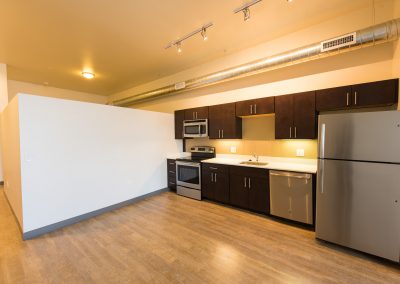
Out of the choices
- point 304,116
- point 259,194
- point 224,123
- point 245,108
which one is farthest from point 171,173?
point 304,116

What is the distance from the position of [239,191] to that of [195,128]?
183 cm

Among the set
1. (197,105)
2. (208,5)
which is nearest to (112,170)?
(197,105)

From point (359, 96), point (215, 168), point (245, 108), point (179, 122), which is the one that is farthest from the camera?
point (179, 122)

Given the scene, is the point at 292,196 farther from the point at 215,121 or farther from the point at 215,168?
the point at 215,121

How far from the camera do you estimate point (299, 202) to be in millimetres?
2816

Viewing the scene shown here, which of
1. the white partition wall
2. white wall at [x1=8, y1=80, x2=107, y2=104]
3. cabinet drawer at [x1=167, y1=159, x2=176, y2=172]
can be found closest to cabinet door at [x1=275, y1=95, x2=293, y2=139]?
cabinet drawer at [x1=167, y1=159, x2=176, y2=172]

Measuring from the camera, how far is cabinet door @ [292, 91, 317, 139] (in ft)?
9.53

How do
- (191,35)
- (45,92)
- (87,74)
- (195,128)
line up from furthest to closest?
(45,92) < (87,74) < (195,128) < (191,35)

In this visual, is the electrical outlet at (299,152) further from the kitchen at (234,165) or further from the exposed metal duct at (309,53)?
the exposed metal duct at (309,53)

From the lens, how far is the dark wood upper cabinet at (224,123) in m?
3.84

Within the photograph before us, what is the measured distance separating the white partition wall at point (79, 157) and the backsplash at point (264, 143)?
2087mm

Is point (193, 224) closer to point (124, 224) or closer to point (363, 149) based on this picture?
point (124, 224)

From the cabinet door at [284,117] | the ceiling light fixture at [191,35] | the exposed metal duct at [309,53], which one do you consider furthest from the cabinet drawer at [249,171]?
the ceiling light fixture at [191,35]

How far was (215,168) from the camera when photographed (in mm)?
3814
